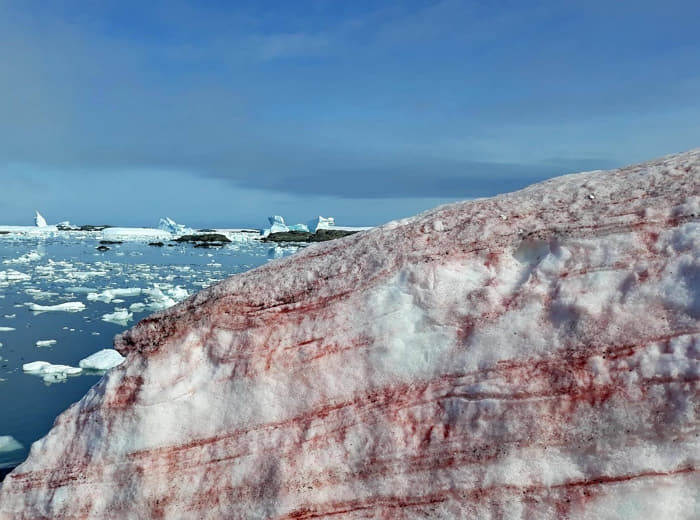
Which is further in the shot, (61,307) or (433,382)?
(61,307)

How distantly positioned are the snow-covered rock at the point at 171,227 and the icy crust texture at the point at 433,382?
56.9m

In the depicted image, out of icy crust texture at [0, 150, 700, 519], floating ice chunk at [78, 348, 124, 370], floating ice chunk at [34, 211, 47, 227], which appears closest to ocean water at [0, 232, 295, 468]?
floating ice chunk at [78, 348, 124, 370]

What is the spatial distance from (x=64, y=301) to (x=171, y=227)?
1787 inches

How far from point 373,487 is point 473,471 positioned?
56cm

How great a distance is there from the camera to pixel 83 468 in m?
3.77

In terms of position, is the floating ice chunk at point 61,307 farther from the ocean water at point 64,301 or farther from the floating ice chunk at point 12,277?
the floating ice chunk at point 12,277

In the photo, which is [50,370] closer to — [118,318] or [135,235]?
[118,318]

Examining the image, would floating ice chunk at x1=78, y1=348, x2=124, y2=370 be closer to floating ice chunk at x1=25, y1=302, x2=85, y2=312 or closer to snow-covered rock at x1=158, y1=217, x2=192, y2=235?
floating ice chunk at x1=25, y1=302, x2=85, y2=312

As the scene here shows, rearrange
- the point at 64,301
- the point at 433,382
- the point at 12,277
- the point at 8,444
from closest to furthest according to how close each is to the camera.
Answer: the point at 433,382 < the point at 8,444 < the point at 64,301 < the point at 12,277

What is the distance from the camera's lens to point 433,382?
11.0ft

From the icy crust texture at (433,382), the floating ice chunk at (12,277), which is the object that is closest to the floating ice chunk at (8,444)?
the icy crust texture at (433,382)

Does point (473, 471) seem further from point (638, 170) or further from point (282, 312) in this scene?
point (638, 170)

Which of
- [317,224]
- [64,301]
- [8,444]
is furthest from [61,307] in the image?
[317,224]

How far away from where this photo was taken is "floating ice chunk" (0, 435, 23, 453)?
21.4ft
